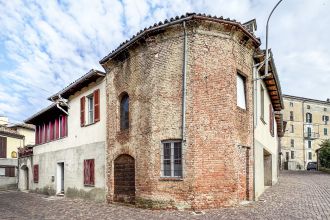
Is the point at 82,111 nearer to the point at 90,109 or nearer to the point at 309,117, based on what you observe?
the point at 90,109

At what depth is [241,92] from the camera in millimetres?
13023

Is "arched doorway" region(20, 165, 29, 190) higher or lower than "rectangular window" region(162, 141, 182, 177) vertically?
lower

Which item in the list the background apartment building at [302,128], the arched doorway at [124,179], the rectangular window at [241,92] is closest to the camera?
the rectangular window at [241,92]

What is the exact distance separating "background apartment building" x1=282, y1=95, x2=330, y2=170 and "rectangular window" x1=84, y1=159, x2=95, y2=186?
50931 mm

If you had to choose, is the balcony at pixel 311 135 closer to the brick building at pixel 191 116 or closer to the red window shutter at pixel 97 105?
the brick building at pixel 191 116

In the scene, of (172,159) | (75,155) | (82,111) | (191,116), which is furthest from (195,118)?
(75,155)

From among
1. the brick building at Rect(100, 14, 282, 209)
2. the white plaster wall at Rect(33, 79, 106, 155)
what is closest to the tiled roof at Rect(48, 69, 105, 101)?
the white plaster wall at Rect(33, 79, 106, 155)

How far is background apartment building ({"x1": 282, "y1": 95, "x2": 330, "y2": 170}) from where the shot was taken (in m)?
61.7

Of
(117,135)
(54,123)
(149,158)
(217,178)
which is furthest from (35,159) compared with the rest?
(217,178)

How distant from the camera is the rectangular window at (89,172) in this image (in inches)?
623

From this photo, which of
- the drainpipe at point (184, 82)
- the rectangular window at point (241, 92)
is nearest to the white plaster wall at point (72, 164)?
A: the drainpipe at point (184, 82)

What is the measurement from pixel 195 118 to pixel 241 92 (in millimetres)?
2779

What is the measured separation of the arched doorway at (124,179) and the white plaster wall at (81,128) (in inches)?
77.4

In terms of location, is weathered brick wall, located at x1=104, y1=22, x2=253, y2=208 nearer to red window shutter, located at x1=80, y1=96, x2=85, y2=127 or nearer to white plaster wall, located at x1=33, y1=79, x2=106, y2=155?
white plaster wall, located at x1=33, y1=79, x2=106, y2=155
